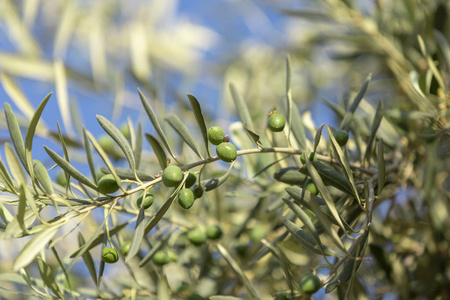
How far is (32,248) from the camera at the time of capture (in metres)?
0.57

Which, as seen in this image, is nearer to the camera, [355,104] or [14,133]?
[14,133]

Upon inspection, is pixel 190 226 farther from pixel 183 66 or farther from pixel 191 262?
pixel 183 66

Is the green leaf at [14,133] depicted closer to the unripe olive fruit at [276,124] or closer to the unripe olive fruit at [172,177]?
the unripe olive fruit at [172,177]

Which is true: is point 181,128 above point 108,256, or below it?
above

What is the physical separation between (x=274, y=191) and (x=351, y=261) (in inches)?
13.6

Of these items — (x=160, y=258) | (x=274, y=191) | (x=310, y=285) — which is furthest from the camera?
(x=274, y=191)

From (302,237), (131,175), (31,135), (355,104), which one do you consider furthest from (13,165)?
(355,104)

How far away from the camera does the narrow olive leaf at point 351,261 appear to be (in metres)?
0.64

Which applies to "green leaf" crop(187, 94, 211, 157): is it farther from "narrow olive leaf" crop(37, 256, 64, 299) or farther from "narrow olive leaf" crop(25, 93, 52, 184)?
"narrow olive leaf" crop(37, 256, 64, 299)

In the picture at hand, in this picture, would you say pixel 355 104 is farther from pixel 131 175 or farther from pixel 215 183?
pixel 131 175

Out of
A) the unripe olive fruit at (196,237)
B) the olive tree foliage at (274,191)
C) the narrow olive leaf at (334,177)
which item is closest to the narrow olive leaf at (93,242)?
the olive tree foliage at (274,191)

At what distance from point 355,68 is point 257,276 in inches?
36.2

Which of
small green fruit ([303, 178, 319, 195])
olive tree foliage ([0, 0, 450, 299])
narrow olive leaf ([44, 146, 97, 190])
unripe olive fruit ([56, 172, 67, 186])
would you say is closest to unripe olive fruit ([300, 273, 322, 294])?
olive tree foliage ([0, 0, 450, 299])

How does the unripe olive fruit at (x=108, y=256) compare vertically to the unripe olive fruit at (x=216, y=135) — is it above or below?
below
